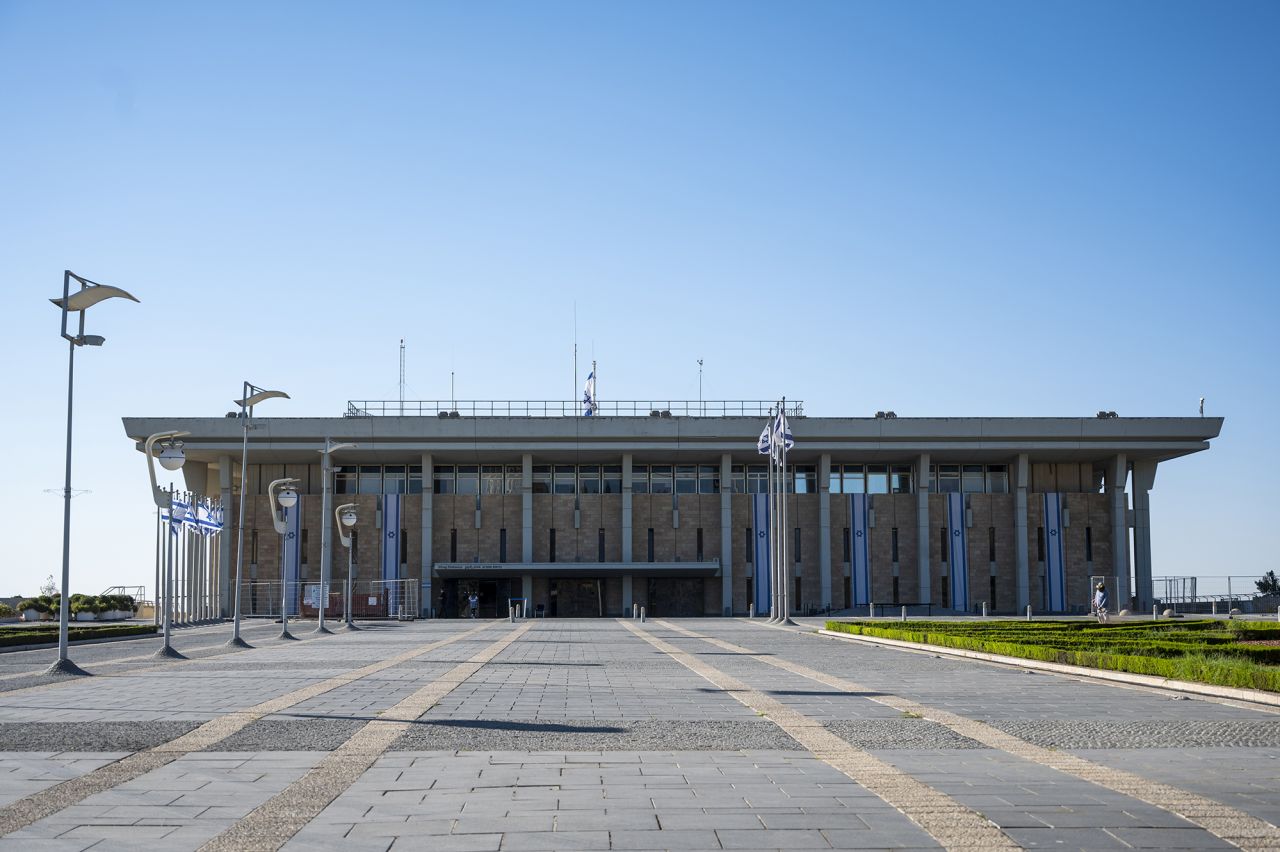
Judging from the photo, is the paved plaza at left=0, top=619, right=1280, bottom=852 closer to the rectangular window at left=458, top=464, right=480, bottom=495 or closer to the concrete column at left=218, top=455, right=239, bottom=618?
the concrete column at left=218, top=455, right=239, bottom=618

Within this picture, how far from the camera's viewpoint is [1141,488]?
7556cm

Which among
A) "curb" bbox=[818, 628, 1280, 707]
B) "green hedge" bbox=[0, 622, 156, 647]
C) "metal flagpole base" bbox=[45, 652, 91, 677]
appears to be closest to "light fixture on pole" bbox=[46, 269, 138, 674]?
"metal flagpole base" bbox=[45, 652, 91, 677]

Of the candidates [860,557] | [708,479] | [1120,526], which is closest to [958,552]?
[860,557]

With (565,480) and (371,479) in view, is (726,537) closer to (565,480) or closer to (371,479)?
(565,480)

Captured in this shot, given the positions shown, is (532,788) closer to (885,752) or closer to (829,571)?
(885,752)

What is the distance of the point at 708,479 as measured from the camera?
7631cm

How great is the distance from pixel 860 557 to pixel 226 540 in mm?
37284

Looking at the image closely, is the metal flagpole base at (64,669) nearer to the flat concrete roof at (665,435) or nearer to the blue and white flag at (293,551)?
the flat concrete roof at (665,435)

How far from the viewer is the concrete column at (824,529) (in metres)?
72.8

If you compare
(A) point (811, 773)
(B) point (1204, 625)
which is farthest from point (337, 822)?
(B) point (1204, 625)

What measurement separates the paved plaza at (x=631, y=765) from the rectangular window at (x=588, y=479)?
5669cm

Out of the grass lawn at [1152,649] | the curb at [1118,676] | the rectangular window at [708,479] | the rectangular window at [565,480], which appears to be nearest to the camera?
the curb at [1118,676]

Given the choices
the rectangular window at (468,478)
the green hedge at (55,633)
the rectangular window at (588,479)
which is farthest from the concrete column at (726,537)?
the green hedge at (55,633)

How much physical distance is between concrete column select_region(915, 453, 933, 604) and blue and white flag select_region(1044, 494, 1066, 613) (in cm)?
745
